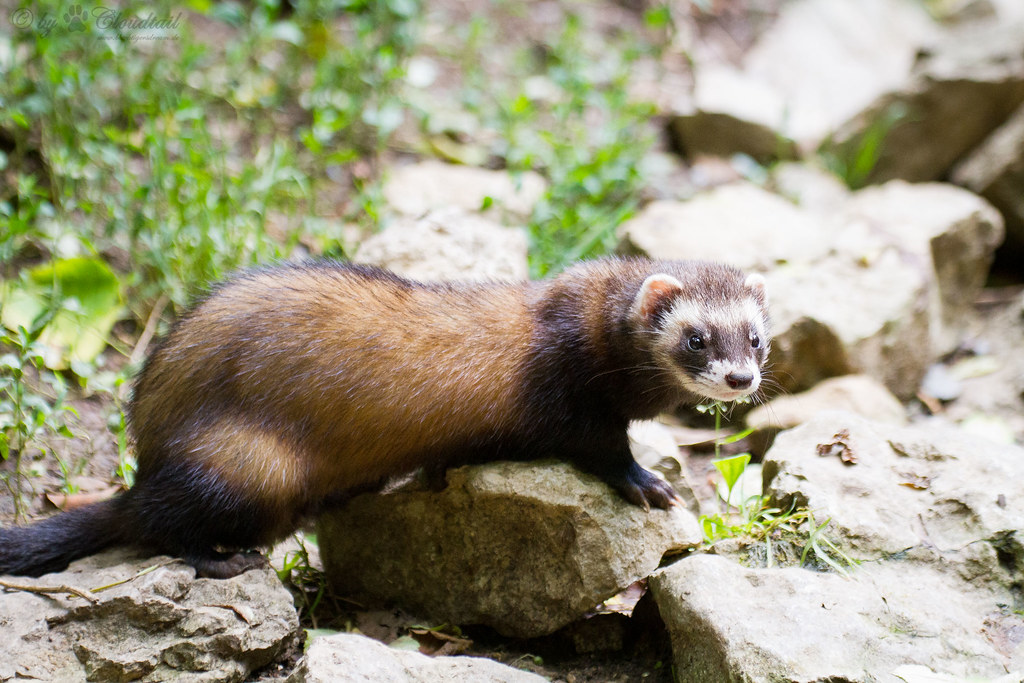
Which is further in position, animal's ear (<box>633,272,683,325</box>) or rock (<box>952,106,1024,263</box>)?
rock (<box>952,106,1024,263</box>)

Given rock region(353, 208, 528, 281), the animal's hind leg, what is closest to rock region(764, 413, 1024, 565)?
rock region(353, 208, 528, 281)

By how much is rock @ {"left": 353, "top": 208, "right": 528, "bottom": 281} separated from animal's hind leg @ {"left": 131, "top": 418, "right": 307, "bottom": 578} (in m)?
1.77

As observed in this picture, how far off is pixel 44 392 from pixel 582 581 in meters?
3.37

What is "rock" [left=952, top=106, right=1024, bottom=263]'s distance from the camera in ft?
26.5

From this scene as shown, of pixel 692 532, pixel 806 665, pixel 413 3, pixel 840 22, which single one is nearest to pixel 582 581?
pixel 692 532

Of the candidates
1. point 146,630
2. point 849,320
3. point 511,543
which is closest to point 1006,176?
point 849,320

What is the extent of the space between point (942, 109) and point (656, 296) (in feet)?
19.8

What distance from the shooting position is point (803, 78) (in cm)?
1030

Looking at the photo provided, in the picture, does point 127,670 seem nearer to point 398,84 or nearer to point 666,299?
point 666,299

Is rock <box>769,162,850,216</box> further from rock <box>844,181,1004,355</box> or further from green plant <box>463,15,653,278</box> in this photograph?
green plant <box>463,15,653,278</box>

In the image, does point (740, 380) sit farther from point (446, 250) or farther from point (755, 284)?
point (446, 250)

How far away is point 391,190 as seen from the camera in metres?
7.43

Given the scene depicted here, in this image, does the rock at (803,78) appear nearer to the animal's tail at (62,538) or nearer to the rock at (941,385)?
the rock at (941,385)

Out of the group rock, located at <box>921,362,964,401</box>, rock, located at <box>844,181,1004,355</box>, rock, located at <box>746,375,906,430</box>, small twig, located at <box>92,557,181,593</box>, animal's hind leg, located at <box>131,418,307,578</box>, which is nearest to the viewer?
small twig, located at <box>92,557,181,593</box>
